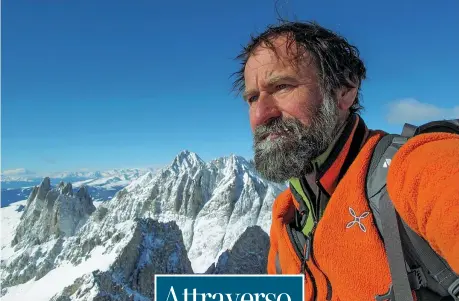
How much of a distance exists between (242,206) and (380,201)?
143 m

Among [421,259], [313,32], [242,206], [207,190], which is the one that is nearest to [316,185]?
[421,259]

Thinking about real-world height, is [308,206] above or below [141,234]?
below

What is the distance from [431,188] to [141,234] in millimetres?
62907

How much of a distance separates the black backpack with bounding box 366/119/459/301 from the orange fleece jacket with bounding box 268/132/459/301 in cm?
8

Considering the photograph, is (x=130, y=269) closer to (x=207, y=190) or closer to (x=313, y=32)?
(x=313, y=32)

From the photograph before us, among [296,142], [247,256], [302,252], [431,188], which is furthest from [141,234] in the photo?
[431,188]

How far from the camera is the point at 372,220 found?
7.84 ft

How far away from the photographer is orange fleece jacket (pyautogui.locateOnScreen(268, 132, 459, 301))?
6.21 feet

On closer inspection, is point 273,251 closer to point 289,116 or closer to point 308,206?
point 308,206

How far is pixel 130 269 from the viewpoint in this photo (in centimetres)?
5672

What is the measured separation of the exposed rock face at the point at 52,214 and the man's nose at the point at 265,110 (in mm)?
155005

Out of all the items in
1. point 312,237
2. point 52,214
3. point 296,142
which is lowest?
point 312,237

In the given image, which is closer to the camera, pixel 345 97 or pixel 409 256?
pixel 409 256

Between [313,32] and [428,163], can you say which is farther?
[313,32]
